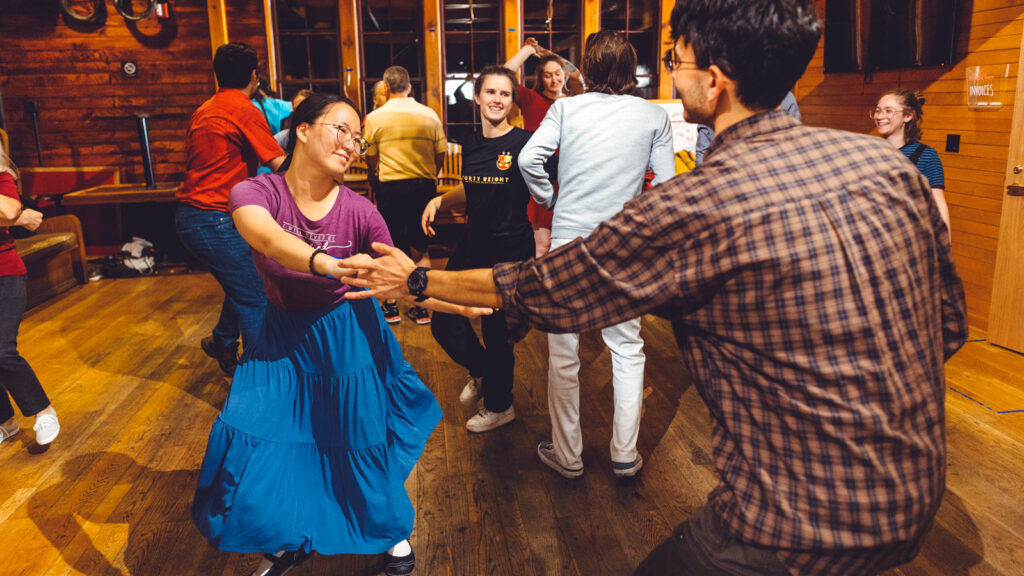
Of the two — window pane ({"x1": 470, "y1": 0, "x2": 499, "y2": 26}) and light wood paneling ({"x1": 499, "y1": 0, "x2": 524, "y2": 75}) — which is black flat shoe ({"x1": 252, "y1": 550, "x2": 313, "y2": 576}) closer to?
light wood paneling ({"x1": 499, "y1": 0, "x2": 524, "y2": 75})

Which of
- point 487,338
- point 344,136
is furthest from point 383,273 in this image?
point 487,338

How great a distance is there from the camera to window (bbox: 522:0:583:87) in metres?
7.62

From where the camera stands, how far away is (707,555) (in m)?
1.21

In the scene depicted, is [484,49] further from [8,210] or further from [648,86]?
[8,210]

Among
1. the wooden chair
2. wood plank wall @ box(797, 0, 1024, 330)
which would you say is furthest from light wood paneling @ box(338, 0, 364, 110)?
wood plank wall @ box(797, 0, 1024, 330)

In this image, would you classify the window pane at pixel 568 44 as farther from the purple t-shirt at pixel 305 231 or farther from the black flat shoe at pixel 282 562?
the black flat shoe at pixel 282 562

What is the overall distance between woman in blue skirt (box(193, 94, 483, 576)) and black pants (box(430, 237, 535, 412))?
3.40 ft

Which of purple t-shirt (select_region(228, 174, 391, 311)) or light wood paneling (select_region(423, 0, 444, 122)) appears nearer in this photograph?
purple t-shirt (select_region(228, 174, 391, 311))

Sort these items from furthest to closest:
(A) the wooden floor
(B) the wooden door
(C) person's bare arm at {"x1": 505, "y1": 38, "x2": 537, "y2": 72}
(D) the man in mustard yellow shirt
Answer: (C) person's bare arm at {"x1": 505, "y1": 38, "x2": 537, "y2": 72}
(D) the man in mustard yellow shirt
(B) the wooden door
(A) the wooden floor

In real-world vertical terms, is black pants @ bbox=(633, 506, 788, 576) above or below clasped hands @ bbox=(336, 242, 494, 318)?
below

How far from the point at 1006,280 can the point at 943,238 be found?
390cm

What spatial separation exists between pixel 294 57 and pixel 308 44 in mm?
198

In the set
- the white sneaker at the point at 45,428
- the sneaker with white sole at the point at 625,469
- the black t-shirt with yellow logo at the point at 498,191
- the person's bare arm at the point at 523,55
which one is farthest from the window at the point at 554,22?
the white sneaker at the point at 45,428

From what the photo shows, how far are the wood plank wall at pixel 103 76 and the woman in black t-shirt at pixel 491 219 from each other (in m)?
4.94
